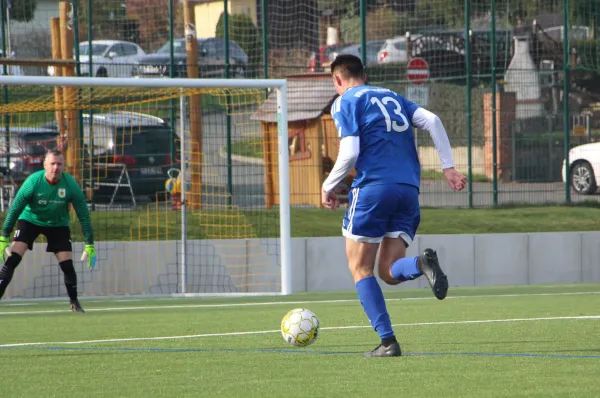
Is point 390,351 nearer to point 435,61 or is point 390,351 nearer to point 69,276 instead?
point 69,276

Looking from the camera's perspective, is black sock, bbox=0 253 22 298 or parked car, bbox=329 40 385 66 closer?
black sock, bbox=0 253 22 298

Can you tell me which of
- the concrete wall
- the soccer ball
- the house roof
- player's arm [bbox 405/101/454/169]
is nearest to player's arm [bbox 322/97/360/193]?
player's arm [bbox 405/101/454/169]

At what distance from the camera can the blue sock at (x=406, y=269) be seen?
737 centimetres

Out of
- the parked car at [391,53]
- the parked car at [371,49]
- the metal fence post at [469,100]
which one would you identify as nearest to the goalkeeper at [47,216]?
the metal fence post at [469,100]

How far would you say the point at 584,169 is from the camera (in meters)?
19.4

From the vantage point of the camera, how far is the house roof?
1877 cm

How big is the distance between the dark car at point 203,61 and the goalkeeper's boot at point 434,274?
11143 millimetres

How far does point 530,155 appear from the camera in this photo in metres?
19.1

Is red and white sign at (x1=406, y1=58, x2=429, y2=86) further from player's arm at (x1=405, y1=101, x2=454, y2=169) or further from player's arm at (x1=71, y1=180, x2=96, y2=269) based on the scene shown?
player's arm at (x1=405, y1=101, x2=454, y2=169)

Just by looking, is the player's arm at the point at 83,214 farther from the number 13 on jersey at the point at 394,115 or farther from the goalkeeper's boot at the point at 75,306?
the number 13 on jersey at the point at 394,115

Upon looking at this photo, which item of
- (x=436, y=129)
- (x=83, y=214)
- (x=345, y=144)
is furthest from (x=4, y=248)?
(x=436, y=129)

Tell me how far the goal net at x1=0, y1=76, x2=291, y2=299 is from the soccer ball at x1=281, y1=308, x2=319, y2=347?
7.66 m

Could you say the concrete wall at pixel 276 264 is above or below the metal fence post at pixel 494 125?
below

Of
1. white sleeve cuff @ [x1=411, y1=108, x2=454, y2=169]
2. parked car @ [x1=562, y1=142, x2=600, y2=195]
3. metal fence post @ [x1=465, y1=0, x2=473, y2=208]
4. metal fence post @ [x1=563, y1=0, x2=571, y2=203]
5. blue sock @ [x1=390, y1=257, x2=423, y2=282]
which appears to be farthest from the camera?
metal fence post @ [x1=563, y1=0, x2=571, y2=203]
